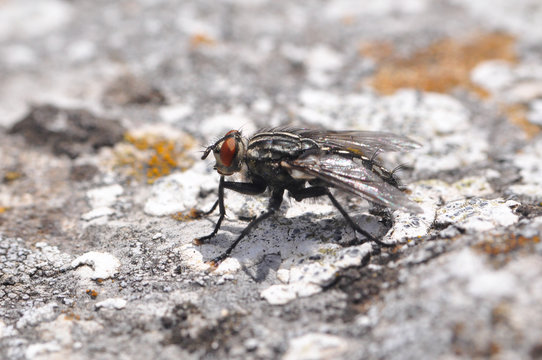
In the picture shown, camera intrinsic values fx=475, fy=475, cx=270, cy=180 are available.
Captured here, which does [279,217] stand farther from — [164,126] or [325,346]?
[164,126]

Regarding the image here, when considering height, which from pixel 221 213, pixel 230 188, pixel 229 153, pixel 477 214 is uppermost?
pixel 229 153

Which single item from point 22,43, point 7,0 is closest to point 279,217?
point 22,43

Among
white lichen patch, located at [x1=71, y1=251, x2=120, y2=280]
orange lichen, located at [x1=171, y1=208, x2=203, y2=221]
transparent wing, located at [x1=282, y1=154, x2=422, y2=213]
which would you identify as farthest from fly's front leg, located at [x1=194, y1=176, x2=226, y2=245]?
white lichen patch, located at [x1=71, y1=251, x2=120, y2=280]

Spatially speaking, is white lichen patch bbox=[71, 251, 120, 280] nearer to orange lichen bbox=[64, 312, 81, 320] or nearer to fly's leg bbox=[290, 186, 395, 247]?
orange lichen bbox=[64, 312, 81, 320]

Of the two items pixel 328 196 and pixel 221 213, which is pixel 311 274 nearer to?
pixel 328 196

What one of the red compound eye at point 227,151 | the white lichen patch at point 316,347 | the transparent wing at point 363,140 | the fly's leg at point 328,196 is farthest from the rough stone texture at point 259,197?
the red compound eye at point 227,151

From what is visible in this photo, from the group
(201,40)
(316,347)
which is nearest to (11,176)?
(201,40)
